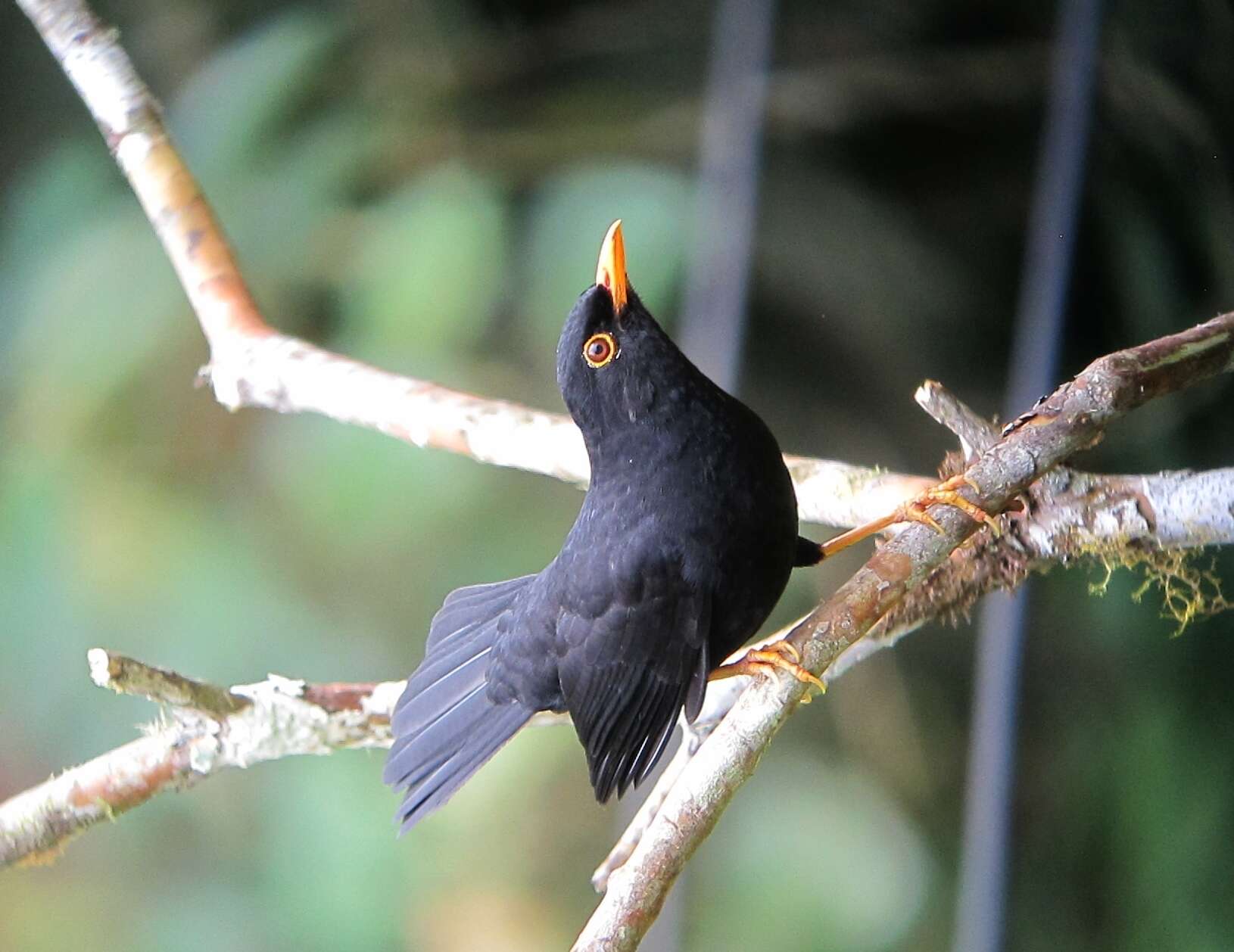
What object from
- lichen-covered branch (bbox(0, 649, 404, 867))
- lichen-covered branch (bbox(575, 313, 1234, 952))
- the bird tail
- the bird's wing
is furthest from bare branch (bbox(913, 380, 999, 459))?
lichen-covered branch (bbox(0, 649, 404, 867))

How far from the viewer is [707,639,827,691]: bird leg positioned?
138cm

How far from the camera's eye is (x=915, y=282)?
2.71 meters

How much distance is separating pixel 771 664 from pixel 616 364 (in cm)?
51

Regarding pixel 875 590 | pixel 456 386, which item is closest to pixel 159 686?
pixel 875 590

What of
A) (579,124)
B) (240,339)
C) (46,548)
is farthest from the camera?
(579,124)

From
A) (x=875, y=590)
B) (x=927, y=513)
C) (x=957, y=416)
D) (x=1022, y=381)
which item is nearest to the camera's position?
(x=875, y=590)

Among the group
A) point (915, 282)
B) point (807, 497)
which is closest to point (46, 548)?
point (807, 497)

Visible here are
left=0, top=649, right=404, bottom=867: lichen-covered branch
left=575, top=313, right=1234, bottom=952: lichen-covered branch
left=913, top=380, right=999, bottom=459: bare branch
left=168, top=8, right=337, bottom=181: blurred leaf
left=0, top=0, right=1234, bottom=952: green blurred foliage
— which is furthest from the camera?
left=168, top=8, right=337, bottom=181: blurred leaf

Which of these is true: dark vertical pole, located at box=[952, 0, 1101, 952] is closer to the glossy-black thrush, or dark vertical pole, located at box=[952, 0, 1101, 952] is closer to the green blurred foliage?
the green blurred foliage

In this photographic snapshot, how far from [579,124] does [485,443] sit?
1.32 m

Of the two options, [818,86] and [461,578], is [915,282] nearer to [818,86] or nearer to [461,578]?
[818,86]

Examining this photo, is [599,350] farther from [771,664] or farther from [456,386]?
[456,386]

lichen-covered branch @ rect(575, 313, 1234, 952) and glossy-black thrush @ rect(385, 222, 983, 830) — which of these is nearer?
lichen-covered branch @ rect(575, 313, 1234, 952)

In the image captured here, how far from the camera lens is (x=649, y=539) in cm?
162
